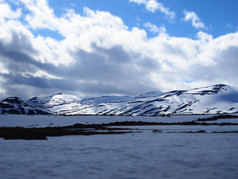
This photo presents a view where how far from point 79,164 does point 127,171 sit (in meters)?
3.69

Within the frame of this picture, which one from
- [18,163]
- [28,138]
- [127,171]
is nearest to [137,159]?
[127,171]

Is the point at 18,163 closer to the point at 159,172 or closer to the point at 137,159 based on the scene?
the point at 137,159

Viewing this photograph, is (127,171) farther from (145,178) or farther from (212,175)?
(212,175)

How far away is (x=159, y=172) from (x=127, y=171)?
172cm

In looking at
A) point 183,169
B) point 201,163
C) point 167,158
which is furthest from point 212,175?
point 167,158

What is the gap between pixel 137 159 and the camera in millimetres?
18109

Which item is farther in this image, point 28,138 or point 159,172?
point 28,138

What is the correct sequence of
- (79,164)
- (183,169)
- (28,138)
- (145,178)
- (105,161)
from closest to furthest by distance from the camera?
(145,178) < (183,169) < (79,164) < (105,161) < (28,138)

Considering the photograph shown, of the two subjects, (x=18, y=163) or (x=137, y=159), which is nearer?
(x=18, y=163)

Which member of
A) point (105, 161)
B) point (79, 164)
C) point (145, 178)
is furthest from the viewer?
point (105, 161)

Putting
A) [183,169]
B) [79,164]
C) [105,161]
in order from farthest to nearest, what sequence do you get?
[105,161] → [79,164] → [183,169]

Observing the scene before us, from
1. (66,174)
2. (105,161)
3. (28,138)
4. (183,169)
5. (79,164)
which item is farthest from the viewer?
(28,138)

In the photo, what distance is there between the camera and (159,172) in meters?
13.9

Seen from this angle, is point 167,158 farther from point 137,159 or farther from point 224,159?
point 224,159
